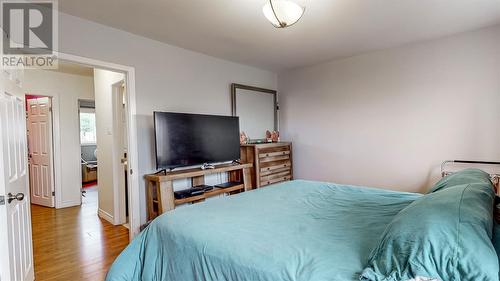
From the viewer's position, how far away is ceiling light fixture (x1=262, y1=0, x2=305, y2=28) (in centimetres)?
194

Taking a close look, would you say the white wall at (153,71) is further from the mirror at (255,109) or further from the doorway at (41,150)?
the doorway at (41,150)

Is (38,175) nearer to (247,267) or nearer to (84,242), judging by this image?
(84,242)

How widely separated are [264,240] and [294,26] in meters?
2.34

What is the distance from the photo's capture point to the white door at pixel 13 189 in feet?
5.15

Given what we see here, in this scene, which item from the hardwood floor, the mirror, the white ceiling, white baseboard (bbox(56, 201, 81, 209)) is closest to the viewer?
the white ceiling

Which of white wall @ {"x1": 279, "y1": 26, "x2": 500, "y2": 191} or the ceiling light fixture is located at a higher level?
the ceiling light fixture

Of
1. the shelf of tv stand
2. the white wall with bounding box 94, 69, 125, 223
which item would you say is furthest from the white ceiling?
the shelf of tv stand

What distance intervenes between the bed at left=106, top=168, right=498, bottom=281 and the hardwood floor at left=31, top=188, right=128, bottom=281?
1.17 m

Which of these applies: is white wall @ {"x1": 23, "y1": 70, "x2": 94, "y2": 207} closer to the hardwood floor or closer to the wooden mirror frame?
the hardwood floor

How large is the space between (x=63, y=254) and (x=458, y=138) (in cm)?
473

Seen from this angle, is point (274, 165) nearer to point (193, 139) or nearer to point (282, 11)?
point (193, 139)

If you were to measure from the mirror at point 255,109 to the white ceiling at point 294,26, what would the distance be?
79 centimetres

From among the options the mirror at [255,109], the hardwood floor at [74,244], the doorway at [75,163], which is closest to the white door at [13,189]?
the hardwood floor at [74,244]

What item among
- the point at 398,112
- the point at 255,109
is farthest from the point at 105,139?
the point at 398,112
